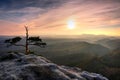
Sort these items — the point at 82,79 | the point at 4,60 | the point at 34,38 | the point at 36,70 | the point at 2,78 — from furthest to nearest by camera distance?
the point at 34,38
the point at 4,60
the point at 82,79
the point at 36,70
the point at 2,78

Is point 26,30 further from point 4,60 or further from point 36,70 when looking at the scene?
point 36,70

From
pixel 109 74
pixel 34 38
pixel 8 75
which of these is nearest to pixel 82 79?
pixel 8 75

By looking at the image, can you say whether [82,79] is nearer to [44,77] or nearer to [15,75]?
[44,77]

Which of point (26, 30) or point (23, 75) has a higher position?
point (26, 30)

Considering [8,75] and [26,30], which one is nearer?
[8,75]

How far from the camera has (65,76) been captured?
22844 mm

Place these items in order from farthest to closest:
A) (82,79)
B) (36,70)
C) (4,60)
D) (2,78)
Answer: (4,60) < (82,79) < (36,70) < (2,78)

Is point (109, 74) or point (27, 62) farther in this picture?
point (109, 74)

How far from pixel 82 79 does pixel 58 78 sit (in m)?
3.42

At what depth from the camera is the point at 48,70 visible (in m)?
22.9

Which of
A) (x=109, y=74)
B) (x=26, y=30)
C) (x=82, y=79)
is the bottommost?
(x=109, y=74)

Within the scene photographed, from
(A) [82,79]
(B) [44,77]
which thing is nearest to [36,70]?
(B) [44,77]

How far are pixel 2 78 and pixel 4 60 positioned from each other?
8.72 m

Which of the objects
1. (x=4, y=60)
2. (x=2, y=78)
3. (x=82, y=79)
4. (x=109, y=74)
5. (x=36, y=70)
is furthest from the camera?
(x=109, y=74)
